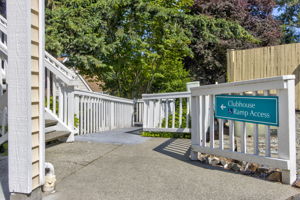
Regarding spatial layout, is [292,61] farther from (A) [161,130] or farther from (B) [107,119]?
(B) [107,119]

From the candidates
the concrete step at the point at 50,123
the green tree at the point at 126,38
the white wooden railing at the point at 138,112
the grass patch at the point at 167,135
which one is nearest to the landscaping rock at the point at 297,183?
the grass patch at the point at 167,135

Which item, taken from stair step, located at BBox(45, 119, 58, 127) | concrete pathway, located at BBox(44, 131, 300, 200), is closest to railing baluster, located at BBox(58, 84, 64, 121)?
stair step, located at BBox(45, 119, 58, 127)

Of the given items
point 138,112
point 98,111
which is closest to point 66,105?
point 98,111

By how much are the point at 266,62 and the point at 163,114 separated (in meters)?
3.66

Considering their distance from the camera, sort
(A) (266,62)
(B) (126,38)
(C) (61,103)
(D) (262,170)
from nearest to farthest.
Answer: (D) (262,170) → (C) (61,103) → (A) (266,62) → (B) (126,38)

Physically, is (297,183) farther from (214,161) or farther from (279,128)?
(214,161)

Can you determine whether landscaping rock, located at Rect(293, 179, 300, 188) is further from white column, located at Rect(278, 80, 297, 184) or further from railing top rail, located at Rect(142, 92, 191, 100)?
railing top rail, located at Rect(142, 92, 191, 100)

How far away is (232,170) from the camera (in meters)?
3.05

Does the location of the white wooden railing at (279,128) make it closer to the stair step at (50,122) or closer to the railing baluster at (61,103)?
the stair step at (50,122)

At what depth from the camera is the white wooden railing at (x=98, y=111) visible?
5.24m

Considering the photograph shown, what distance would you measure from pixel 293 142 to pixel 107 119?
4.75 meters

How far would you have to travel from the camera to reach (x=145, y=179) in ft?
8.89

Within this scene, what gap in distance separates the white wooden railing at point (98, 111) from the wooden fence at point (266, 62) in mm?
3593

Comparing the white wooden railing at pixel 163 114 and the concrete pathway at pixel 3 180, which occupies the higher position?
the white wooden railing at pixel 163 114
